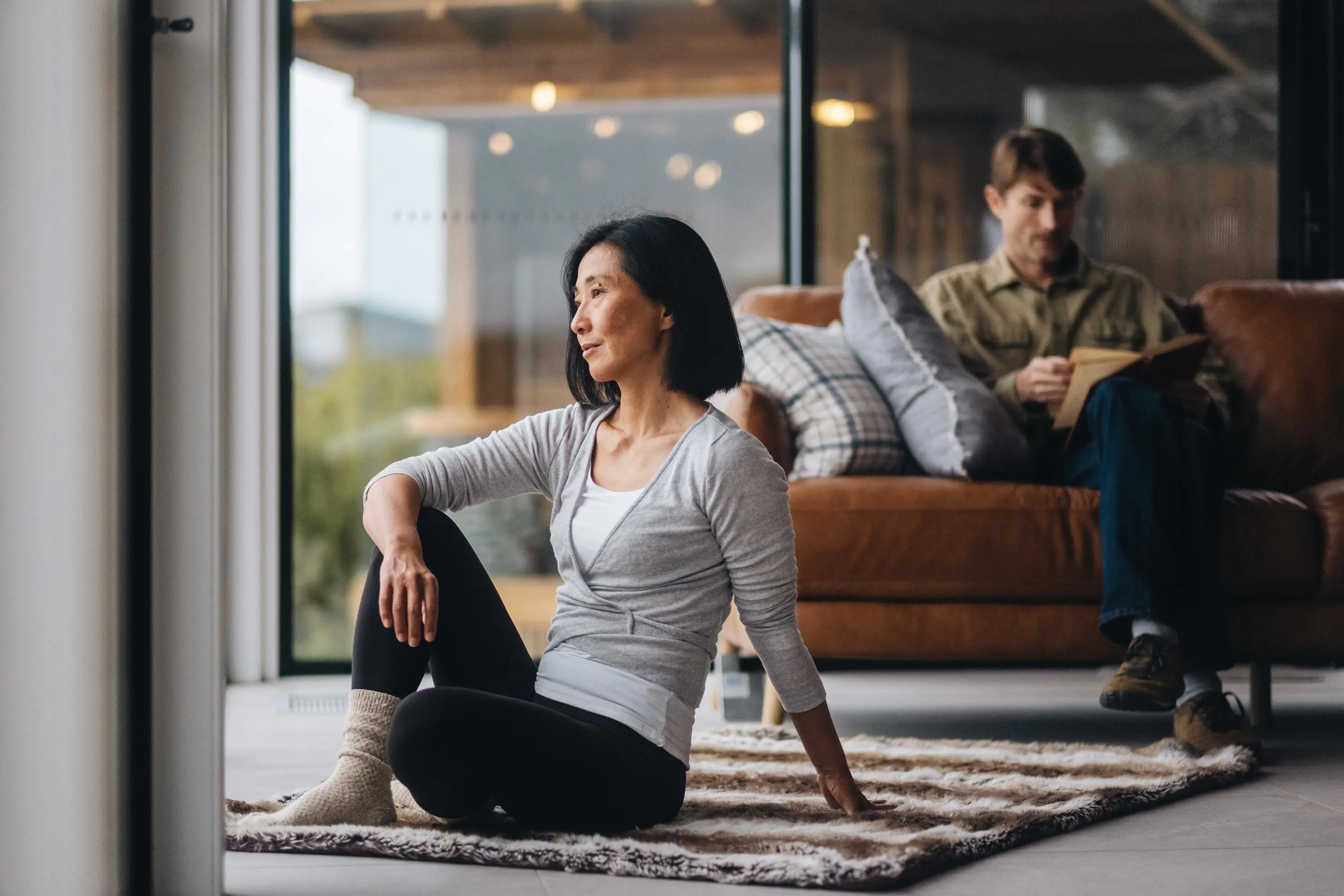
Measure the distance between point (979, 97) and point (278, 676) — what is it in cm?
235

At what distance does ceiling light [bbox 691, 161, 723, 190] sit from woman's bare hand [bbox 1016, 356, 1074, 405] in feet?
3.95

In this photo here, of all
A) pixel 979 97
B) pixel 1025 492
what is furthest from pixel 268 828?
pixel 979 97

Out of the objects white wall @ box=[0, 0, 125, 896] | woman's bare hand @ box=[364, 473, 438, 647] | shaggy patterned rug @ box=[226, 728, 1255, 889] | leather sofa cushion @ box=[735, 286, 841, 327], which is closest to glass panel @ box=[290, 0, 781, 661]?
leather sofa cushion @ box=[735, 286, 841, 327]

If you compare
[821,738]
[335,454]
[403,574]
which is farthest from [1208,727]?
[335,454]

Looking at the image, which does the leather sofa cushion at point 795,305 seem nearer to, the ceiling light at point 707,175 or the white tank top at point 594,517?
the ceiling light at point 707,175

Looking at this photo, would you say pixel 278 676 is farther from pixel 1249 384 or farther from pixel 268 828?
pixel 1249 384

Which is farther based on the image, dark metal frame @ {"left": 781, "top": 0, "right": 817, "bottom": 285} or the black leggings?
dark metal frame @ {"left": 781, "top": 0, "right": 817, "bottom": 285}

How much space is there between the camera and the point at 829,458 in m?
2.42

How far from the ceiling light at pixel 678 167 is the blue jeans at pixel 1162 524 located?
59.7 inches

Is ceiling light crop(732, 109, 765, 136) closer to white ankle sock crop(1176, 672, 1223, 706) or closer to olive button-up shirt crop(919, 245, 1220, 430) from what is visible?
olive button-up shirt crop(919, 245, 1220, 430)

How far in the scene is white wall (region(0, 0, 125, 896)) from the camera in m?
1.09

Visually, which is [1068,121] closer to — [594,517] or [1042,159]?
[1042,159]

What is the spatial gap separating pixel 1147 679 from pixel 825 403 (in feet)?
2.52

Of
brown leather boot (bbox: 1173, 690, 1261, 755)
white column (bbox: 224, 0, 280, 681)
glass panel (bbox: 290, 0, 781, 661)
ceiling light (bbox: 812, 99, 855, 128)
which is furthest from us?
ceiling light (bbox: 812, 99, 855, 128)
